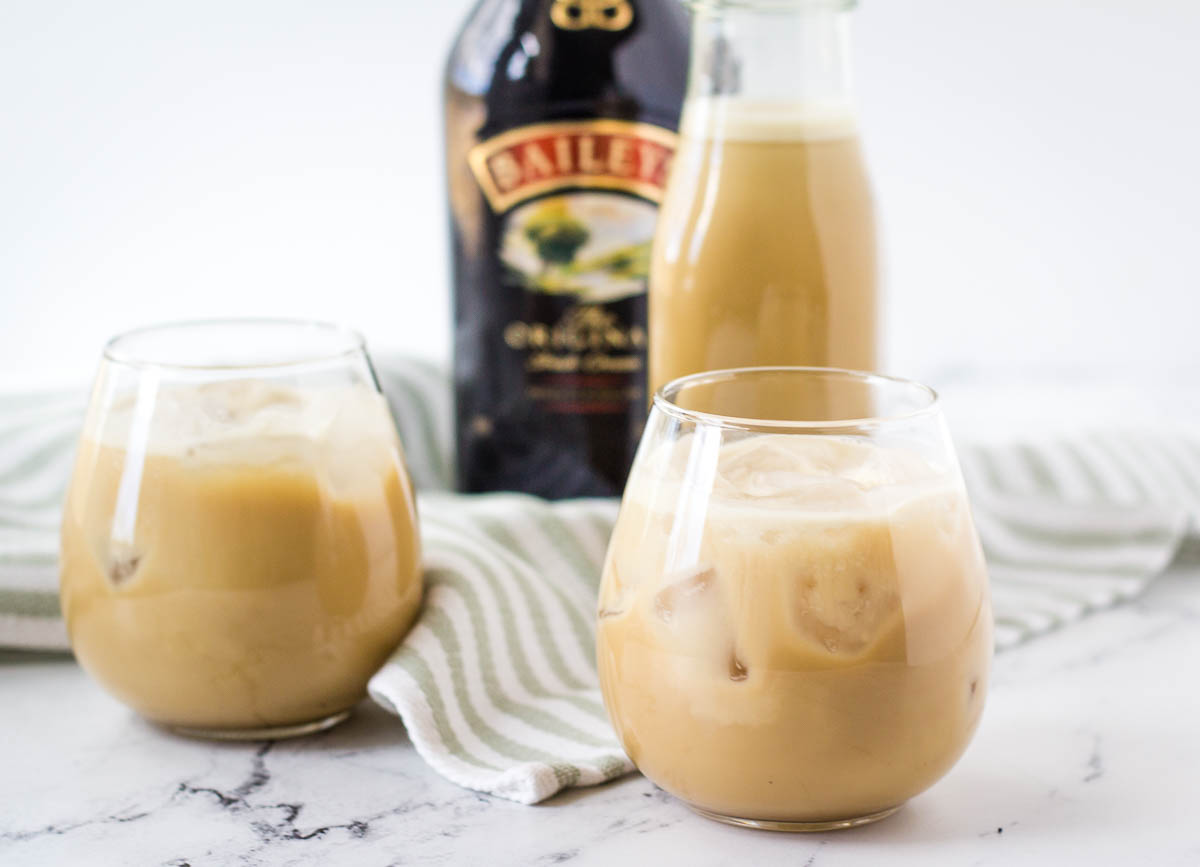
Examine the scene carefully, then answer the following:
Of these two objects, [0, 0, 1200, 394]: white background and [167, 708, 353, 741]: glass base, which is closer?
[167, 708, 353, 741]: glass base

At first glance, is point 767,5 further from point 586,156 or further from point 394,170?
point 394,170

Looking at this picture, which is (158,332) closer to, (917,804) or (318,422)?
(318,422)

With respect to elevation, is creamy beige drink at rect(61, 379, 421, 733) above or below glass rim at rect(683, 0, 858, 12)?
below

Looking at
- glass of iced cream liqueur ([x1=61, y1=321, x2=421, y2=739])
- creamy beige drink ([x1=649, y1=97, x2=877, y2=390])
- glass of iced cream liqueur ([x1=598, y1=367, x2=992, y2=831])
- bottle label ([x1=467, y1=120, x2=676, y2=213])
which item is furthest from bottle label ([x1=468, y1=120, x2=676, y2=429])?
glass of iced cream liqueur ([x1=598, y1=367, x2=992, y2=831])

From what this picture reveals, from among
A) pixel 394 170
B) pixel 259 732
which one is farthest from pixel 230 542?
pixel 394 170

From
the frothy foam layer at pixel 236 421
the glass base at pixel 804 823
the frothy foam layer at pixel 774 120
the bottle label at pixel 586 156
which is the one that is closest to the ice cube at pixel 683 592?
the glass base at pixel 804 823

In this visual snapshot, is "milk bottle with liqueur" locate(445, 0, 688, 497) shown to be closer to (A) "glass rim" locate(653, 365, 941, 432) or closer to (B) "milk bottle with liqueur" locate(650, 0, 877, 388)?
(B) "milk bottle with liqueur" locate(650, 0, 877, 388)

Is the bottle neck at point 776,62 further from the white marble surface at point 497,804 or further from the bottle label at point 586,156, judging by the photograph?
the white marble surface at point 497,804
